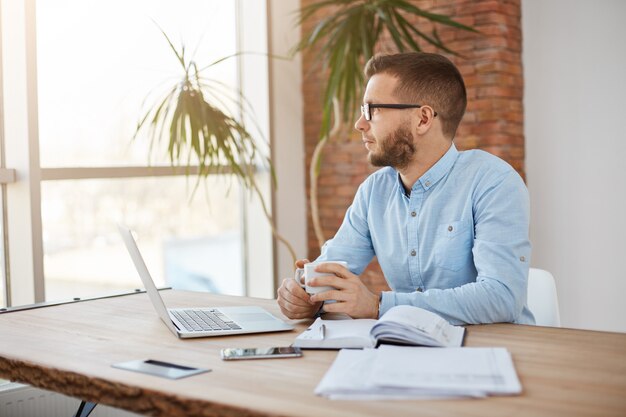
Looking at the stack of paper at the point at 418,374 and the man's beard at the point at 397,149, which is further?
the man's beard at the point at 397,149

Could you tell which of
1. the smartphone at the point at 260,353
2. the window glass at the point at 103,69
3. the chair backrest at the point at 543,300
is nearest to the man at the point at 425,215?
the chair backrest at the point at 543,300

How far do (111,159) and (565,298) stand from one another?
2.54 meters

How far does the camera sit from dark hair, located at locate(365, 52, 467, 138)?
2297 millimetres

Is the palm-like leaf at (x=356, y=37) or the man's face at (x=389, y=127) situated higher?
the palm-like leaf at (x=356, y=37)

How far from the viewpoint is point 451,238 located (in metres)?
2.15

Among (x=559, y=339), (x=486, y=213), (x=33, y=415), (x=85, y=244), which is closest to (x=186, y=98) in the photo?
(x=85, y=244)

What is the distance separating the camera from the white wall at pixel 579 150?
3885 mm

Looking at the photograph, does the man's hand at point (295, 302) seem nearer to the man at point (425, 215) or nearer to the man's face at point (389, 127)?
the man at point (425, 215)

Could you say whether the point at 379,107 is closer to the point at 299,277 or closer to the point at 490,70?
the point at 299,277

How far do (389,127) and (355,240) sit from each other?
0.38m

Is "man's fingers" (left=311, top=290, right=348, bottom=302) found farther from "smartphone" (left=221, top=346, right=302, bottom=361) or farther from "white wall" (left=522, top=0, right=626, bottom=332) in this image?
"white wall" (left=522, top=0, right=626, bottom=332)

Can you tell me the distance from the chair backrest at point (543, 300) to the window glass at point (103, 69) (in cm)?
237

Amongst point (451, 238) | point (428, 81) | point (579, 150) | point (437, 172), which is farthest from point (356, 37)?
point (451, 238)

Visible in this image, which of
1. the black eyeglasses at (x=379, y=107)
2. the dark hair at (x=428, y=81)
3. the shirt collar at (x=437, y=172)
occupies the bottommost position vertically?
the shirt collar at (x=437, y=172)
